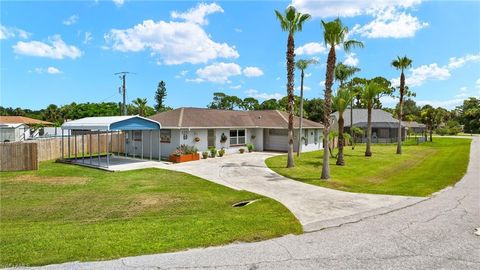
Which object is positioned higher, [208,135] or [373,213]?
[208,135]

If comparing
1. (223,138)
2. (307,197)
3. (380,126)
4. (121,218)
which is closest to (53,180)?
(121,218)

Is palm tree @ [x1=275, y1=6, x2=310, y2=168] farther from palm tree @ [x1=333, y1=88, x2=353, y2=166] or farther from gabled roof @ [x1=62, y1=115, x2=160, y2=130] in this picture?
gabled roof @ [x1=62, y1=115, x2=160, y2=130]

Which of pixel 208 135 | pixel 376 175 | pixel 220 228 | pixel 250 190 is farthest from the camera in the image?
pixel 208 135

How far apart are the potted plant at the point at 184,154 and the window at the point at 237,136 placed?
4.96 metres

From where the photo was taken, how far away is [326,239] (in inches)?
283

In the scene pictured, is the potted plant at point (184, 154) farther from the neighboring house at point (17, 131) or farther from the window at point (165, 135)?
the neighboring house at point (17, 131)

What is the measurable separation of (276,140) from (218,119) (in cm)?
630

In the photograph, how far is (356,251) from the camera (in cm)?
633

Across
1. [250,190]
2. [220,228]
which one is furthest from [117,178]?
[220,228]

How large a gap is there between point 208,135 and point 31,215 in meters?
16.5

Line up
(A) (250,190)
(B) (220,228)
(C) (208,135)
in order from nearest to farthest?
(B) (220,228)
(A) (250,190)
(C) (208,135)

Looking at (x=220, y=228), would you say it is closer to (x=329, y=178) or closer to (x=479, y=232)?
(x=479, y=232)

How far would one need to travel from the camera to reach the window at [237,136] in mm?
27672

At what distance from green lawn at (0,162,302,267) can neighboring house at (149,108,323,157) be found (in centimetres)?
865
